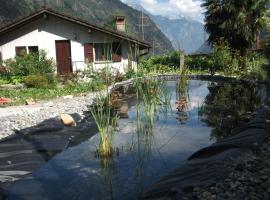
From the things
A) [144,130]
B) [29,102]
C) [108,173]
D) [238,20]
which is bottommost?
[108,173]

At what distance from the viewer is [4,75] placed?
1992 centimetres

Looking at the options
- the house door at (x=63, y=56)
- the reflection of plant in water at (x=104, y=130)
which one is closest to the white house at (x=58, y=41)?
→ the house door at (x=63, y=56)

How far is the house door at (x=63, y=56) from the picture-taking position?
22.1 m

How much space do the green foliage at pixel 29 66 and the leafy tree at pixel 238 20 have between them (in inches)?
425

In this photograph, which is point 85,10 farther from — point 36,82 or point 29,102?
point 29,102

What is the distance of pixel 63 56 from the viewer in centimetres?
2220

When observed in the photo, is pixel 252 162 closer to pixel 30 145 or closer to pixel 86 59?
pixel 30 145

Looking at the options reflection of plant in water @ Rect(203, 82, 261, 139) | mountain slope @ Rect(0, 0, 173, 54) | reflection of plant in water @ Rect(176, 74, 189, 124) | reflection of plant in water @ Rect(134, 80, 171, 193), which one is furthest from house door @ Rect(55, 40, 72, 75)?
mountain slope @ Rect(0, 0, 173, 54)

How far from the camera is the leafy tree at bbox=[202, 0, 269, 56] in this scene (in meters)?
24.3

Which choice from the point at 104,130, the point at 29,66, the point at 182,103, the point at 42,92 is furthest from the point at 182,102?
the point at 29,66

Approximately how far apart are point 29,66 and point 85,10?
4924 inches

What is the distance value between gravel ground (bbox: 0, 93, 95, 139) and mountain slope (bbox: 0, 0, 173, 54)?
6370 cm

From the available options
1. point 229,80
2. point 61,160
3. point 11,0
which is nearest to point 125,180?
point 61,160

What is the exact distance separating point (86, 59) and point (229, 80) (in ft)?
25.4
